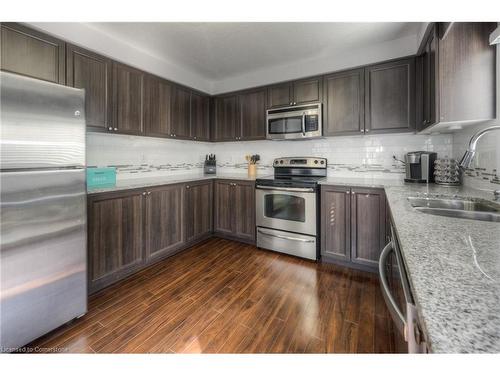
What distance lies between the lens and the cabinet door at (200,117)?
11.5 feet

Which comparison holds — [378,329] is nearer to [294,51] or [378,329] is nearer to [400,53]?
[400,53]

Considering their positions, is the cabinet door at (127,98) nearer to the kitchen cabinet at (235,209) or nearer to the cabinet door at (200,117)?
the cabinet door at (200,117)

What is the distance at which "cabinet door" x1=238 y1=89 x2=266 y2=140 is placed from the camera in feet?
11.1

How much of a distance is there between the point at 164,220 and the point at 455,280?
2644 millimetres

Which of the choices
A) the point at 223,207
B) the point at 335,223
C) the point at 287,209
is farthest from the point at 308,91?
the point at 223,207

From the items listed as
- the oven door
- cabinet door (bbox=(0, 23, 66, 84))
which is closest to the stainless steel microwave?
the oven door

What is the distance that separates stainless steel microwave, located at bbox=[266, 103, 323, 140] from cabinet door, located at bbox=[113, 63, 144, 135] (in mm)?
1659

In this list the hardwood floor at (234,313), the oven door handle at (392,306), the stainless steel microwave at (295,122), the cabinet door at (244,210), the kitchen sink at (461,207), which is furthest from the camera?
the cabinet door at (244,210)

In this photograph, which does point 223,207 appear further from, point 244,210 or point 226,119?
point 226,119

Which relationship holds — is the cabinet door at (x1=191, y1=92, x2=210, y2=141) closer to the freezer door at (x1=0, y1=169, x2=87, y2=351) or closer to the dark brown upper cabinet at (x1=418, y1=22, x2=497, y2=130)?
the freezer door at (x1=0, y1=169, x2=87, y2=351)

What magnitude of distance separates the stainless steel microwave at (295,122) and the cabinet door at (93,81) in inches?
76.3

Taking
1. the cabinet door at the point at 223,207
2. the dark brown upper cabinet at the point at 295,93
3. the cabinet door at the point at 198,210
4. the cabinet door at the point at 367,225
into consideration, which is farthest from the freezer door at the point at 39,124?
the cabinet door at the point at 367,225

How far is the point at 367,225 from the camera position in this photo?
2.44m

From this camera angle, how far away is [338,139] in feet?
10.2
